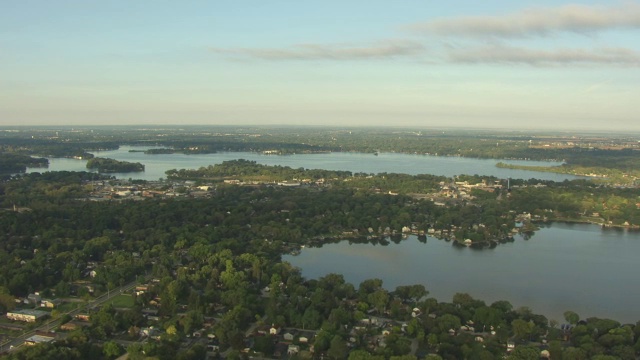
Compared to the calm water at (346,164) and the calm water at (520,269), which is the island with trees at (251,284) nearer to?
the calm water at (520,269)

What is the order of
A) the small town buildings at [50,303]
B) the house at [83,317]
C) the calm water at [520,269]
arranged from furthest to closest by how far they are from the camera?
1. the calm water at [520,269]
2. the small town buildings at [50,303]
3. the house at [83,317]

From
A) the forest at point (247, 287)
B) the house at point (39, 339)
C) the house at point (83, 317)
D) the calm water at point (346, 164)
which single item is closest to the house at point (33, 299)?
the forest at point (247, 287)

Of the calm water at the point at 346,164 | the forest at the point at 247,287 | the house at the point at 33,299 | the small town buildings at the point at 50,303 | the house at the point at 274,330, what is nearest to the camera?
the forest at the point at 247,287

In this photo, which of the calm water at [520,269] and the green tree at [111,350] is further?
the calm water at [520,269]

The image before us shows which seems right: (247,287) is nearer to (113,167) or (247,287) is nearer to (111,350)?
(111,350)

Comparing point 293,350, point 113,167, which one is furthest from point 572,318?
point 113,167

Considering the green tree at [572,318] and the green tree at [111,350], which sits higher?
the green tree at [572,318]
